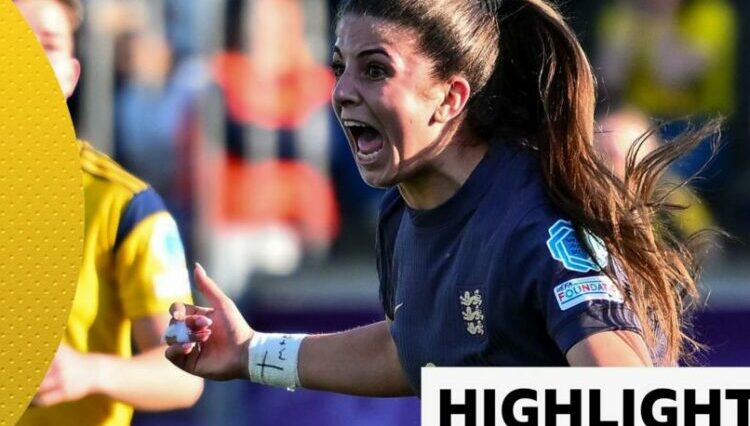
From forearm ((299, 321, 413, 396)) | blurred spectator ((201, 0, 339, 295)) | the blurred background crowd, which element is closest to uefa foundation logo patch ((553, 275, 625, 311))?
forearm ((299, 321, 413, 396))

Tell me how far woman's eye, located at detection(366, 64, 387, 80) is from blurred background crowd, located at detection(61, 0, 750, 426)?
136 inches

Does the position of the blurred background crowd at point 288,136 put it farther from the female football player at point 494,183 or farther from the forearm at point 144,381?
the female football player at point 494,183

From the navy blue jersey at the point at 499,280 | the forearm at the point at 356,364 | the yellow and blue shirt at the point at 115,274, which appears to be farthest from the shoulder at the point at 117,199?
the navy blue jersey at the point at 499,280

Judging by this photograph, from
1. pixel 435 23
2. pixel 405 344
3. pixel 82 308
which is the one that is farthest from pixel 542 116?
pixel 82 308

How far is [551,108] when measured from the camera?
403cm

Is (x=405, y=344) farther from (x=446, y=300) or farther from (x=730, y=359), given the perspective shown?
(x=730, y=359)

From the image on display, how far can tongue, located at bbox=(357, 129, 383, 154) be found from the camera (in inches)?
159

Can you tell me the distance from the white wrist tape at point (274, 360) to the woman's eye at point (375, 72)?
874 millimetres

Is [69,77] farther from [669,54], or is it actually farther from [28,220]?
[669,54]

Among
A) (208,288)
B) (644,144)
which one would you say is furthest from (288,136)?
(208,288)

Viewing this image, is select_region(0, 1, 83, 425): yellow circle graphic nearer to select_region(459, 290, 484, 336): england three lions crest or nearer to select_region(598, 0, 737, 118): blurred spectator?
select_region(459, 290, 484, 336): england three lions crest

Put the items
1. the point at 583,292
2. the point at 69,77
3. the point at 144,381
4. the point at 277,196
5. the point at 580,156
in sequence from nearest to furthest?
the point at 583,292 → the point at 580,156 → the point at 144,381 → the point at 69,77 → the point at 277,196

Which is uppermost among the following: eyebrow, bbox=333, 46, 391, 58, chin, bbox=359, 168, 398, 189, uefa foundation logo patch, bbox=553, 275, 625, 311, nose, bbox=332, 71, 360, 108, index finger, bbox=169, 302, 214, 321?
eyebrow, bbox=333, 46, 391, 58

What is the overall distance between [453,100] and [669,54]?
142 inches
